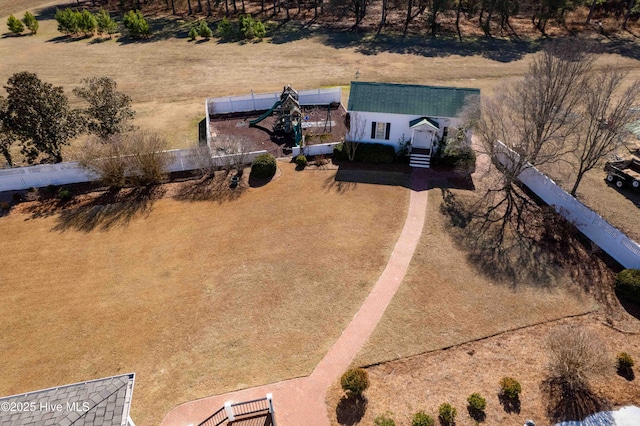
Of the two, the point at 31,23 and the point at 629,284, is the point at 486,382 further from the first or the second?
the point at 31,23

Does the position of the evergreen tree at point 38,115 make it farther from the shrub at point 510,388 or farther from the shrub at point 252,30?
the shrub at point 252,30

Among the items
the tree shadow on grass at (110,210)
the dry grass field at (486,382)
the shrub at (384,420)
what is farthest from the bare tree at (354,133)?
the shrub at (384,420)

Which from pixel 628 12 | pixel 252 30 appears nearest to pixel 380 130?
pixel 252 30

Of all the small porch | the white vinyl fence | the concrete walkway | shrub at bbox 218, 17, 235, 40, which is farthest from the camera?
shrub at bbox 218, 17, 235, 40

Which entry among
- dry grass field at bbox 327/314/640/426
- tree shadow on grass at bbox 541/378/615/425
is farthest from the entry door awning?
tree shadow on grass at bbox 541/378/615/425

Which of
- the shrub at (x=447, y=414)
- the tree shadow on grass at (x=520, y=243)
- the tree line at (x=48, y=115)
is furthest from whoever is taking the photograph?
the tree line at (x=48, y=115)

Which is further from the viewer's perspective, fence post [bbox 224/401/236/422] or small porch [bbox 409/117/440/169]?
small porch [bbox 409/117/440/169]

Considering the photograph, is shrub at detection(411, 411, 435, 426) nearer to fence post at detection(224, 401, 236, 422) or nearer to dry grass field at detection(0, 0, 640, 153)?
fence post at detection(224, 401, 236, 422)
